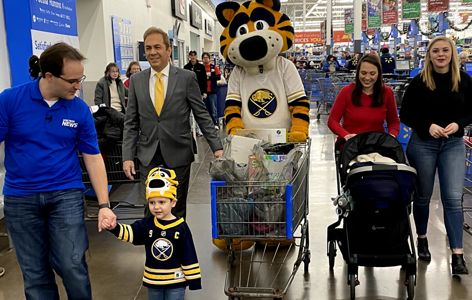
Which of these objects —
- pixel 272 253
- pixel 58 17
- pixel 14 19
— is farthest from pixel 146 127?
pixel 58 17

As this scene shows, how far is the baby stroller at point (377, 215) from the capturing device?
3215mm

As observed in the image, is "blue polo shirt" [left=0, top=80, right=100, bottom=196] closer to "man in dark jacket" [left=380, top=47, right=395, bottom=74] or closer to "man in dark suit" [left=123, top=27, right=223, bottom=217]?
"man in dark suit" [left=123, top=27, right=223, bottom=217]

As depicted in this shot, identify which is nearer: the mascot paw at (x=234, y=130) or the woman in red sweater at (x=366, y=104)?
the woman in red sweater at (x=366, y=104)

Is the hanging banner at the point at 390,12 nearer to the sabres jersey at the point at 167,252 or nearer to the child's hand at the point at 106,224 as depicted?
the sabres jersey at the point at 167,252

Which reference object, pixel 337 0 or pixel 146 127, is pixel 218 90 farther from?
pixel 337 0

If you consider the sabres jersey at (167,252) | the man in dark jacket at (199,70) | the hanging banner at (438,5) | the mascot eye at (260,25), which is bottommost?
the sabres jersey at (167,252)

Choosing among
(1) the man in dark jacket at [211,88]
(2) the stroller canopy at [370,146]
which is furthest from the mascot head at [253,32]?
(1) the man in dark jacket at [211,88]

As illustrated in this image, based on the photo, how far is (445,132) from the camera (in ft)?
11.9

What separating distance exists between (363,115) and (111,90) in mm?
4321

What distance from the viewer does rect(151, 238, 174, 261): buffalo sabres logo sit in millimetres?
2537

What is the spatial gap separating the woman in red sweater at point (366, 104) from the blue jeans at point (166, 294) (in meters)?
1.88

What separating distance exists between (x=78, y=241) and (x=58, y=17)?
430cm

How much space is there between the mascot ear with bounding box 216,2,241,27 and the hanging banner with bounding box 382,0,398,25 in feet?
50.6

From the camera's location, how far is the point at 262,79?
14.3 feet
